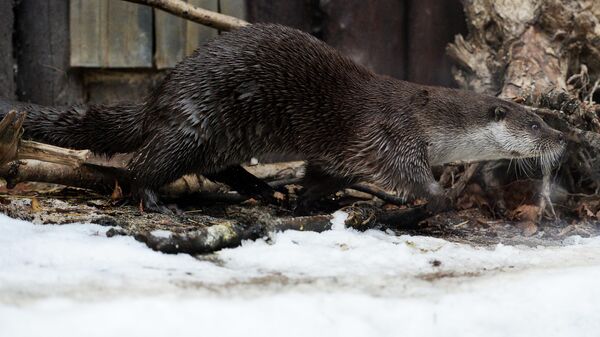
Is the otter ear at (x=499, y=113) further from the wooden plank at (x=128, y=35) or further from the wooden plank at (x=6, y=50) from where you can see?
the wooden plank at (x=6, y=50)

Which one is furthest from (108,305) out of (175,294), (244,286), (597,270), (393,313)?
(597,270)

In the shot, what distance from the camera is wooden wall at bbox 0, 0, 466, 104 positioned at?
450cm

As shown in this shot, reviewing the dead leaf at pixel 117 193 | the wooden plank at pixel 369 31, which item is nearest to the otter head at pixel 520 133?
the wooden plank at pixel 369 31

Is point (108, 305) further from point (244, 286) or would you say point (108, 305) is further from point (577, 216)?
point (577, 216)

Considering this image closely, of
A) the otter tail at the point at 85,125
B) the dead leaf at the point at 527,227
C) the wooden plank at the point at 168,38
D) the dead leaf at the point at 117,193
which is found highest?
the wooden plank at the point at 168,38

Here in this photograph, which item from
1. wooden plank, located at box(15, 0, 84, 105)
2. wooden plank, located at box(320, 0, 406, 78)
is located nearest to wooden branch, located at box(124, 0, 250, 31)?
wooden plank, located at box(15, 0, 84, 105)

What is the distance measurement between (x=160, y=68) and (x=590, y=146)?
2.49 metres

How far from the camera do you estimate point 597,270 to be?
2.46 meters

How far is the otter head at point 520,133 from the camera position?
3.74m

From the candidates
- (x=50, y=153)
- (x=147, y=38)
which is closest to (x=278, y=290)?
(x=50, y=153)

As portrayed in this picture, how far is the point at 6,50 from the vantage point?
4.46 meters

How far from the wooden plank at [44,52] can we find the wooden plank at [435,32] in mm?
2112

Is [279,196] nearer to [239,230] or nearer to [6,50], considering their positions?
[239,230]

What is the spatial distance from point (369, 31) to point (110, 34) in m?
1.58
